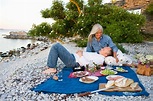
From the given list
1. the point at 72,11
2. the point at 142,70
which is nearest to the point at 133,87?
the point at 142,70

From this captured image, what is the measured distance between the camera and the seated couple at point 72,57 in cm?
427

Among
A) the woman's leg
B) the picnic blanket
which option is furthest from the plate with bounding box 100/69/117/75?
the woman's leg

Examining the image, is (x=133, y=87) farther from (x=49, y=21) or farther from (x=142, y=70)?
(x=49, y=21)

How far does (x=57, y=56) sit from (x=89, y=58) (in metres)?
0.60

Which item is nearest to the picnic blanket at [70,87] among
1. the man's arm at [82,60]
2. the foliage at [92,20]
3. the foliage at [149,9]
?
the man's arm at [82,60]

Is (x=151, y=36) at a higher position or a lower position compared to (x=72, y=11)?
lower

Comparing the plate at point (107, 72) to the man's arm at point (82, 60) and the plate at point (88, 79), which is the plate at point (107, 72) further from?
the man's arm at point (82, 60)

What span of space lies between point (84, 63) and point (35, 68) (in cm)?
98

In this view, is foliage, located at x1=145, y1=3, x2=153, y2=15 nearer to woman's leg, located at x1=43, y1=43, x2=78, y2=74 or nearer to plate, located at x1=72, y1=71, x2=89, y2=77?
woman's leg, located at x1=43, y1=43, x2=78, y2=74

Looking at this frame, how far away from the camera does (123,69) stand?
432 centimetres

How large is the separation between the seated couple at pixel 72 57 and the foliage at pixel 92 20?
12.2 feet

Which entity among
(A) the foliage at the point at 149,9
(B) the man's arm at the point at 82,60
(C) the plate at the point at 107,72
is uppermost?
(A) the foliage at the point at 149,9

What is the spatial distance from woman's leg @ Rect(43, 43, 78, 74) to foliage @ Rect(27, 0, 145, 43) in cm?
407

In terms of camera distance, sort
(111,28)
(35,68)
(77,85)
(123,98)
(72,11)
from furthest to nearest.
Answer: (72,11) < (111,28) < (35,68) < (77,85) < (123,98)
